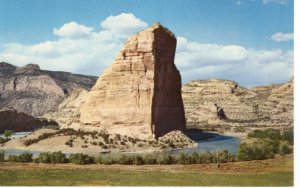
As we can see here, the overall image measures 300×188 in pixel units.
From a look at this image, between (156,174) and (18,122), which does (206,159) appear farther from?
(18,122)

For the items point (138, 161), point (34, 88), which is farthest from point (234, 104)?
point (138, 161)

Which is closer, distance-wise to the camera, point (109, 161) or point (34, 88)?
point (109, 161)

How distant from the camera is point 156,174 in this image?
106 ft

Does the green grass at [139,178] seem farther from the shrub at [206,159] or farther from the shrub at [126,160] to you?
the shrub at [206,159]

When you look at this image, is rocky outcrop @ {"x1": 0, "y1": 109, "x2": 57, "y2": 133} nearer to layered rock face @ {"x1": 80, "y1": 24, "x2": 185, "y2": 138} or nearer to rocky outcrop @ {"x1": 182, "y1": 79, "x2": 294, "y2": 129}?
rocky outcrop @ {"x1": 182, "y1": 79, "x2": 294, "y2": 129}

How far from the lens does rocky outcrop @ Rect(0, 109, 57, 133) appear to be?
107 metres

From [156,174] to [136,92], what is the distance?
28773 mm

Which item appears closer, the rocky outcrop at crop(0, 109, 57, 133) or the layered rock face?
the layered rock face

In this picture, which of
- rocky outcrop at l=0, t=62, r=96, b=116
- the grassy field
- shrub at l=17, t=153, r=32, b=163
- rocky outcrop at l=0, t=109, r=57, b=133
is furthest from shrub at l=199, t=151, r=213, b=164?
rocky outcrop at l=0, t=62, r=96, b=116

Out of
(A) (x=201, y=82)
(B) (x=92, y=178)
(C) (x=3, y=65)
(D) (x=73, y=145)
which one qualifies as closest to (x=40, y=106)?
(C) (x=3, y=65)

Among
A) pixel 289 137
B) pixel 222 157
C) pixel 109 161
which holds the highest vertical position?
pixel 289 137

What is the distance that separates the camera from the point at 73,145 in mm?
53500

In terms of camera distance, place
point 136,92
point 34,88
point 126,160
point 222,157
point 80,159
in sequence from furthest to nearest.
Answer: point 34,88, point 136,92, point 222,157, point 126,160, point 80,159
